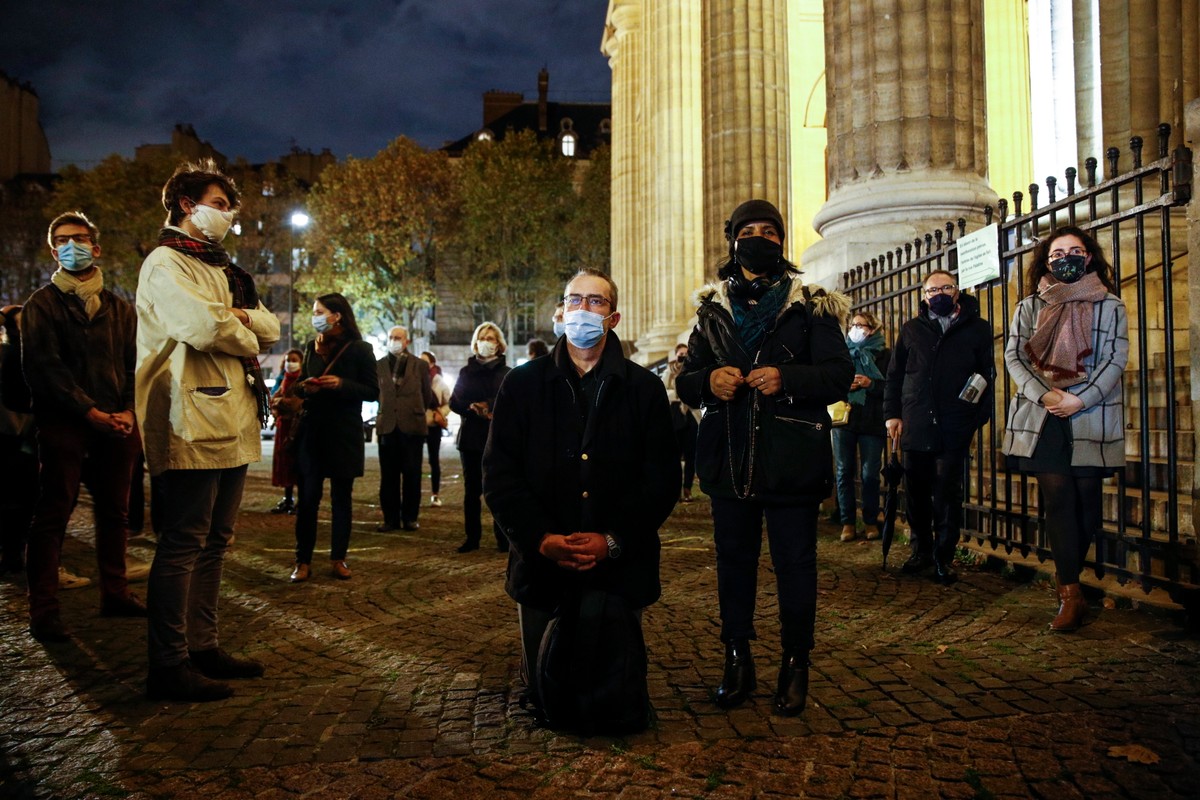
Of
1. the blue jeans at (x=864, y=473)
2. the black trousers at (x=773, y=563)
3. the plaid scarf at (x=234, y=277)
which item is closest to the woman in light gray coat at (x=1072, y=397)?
the black trousers at (x=773, y=563)

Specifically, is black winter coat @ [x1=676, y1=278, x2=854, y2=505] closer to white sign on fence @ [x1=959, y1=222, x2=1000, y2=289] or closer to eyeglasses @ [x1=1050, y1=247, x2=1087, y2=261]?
eyeglasses @ [x1=1050, y1=247, x2=1087, y2=261]

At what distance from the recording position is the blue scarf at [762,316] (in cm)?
370

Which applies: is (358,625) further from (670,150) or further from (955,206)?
(670,150)

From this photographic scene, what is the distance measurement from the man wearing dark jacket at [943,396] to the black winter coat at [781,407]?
7.79 ft

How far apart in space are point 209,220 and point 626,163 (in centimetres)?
2238

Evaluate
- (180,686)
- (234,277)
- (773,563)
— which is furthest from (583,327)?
(180,686)

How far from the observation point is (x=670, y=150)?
64.3 feet

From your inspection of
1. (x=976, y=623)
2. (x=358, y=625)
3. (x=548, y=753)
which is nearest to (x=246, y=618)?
(x=358, y=625)

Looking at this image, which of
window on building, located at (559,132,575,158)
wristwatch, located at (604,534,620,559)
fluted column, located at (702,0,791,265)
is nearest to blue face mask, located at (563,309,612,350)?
wristwatch, located at (604,534,620,559)

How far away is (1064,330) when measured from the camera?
4668 millimetres

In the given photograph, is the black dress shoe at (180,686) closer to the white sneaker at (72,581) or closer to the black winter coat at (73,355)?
the black winter coat at (73,355)

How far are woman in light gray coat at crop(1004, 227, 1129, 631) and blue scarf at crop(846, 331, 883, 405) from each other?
278 centimetres

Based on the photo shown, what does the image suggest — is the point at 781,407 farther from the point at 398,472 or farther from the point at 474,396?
the point at 398,472

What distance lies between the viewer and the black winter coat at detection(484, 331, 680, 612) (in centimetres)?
341
